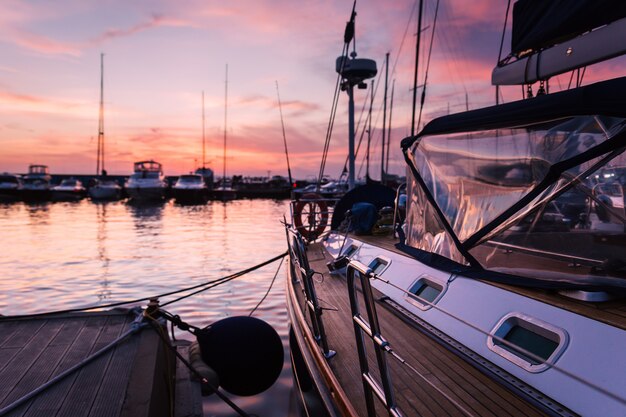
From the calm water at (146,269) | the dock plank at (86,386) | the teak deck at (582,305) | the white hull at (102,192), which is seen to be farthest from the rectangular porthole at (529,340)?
the white hull at (102,192)

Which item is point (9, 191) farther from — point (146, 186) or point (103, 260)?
point (103, 260)

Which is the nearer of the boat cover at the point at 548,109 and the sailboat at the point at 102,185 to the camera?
the boat cover at the point at 548,109

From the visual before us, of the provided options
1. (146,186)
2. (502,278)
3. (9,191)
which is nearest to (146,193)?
(146,186)

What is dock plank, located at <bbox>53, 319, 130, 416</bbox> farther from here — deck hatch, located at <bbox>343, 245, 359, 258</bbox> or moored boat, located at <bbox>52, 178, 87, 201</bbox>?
moored boat, located at <bbox>52, 178, 87, 201</bbox>

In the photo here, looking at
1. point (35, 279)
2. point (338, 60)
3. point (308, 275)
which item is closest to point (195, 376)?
point (308, 275)

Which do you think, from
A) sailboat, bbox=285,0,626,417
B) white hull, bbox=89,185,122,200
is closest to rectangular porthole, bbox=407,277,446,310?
sailboat, bbox=285,0,626,417

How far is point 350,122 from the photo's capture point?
38.9 feet

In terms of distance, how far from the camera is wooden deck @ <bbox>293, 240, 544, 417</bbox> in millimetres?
2564

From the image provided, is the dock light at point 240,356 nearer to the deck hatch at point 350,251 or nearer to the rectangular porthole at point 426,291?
the rectangular porthole at point 426,291

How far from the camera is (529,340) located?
9.73 ft

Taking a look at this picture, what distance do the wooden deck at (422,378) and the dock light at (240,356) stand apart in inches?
44.5

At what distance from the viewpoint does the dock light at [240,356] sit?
16.6ft

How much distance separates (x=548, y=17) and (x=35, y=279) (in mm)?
13161

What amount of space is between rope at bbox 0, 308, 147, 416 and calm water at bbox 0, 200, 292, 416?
1437 mm
